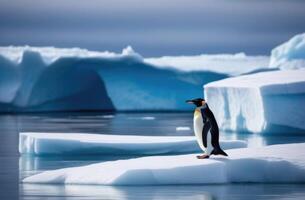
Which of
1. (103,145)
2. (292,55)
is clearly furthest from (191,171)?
(292,55)

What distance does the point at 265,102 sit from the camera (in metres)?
14.2

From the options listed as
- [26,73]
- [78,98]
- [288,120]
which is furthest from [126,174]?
[78,98]

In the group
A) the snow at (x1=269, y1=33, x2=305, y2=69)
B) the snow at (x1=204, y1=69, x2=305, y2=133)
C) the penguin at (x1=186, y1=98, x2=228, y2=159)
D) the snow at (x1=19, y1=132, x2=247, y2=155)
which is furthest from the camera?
the snow at (x1=269, y1=33, x2=305, y2=69)

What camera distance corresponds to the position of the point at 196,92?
24516 mm

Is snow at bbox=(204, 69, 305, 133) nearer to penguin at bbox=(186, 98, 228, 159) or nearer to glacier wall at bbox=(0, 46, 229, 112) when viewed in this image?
penguin at bbox=(186, 98, 228, 159)

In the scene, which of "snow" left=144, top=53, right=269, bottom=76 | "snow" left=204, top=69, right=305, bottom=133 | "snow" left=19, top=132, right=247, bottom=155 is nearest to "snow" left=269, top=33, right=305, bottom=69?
"snow" left=144, top=53, right=269, bottom=76

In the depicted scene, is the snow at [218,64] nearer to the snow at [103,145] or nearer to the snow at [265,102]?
the snow at [265,102]

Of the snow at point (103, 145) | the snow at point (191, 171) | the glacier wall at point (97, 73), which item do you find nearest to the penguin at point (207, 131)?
the snow at point (191, 171)

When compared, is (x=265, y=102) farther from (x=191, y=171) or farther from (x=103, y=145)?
(x=191, y=171)

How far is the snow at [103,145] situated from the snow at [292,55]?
12.8 m

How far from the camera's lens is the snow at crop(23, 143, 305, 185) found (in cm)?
660

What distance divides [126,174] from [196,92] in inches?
708

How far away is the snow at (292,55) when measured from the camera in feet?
74.9

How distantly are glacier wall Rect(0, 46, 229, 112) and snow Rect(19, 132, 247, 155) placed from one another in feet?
41.5
